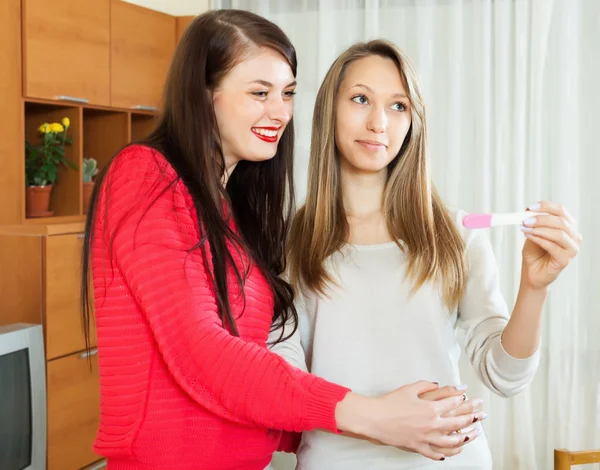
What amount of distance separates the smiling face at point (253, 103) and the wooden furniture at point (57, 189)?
5.02 ft

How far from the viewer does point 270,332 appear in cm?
140

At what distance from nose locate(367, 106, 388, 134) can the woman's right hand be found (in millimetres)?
536

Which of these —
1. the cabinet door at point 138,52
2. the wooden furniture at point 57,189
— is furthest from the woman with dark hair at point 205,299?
the cabinet door at point 138,52

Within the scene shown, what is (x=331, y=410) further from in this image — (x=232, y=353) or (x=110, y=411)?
(x=110, y=411)

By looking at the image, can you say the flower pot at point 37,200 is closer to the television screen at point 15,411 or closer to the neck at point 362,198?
Answer: the television screen at point 15,411

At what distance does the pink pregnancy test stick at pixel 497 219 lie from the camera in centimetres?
113

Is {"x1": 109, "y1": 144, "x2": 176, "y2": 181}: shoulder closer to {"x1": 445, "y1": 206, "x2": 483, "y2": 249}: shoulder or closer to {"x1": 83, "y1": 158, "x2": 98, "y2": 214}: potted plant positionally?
{"x1": 445, "y1": 206, "x2": 483, "y2": 249}: shoulder

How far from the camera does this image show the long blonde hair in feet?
4.66

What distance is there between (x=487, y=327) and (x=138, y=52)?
2553 mm

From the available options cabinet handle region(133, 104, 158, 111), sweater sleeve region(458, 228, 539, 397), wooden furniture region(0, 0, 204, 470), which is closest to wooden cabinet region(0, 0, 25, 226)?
wooden furniture region(0, 0, 204, 470)

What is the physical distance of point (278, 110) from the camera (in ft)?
4.28

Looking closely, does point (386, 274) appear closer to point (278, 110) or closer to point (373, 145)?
point (373, 145)

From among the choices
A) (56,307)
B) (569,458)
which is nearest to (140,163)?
(569,458)

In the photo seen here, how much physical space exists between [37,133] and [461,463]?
2.47 metres
